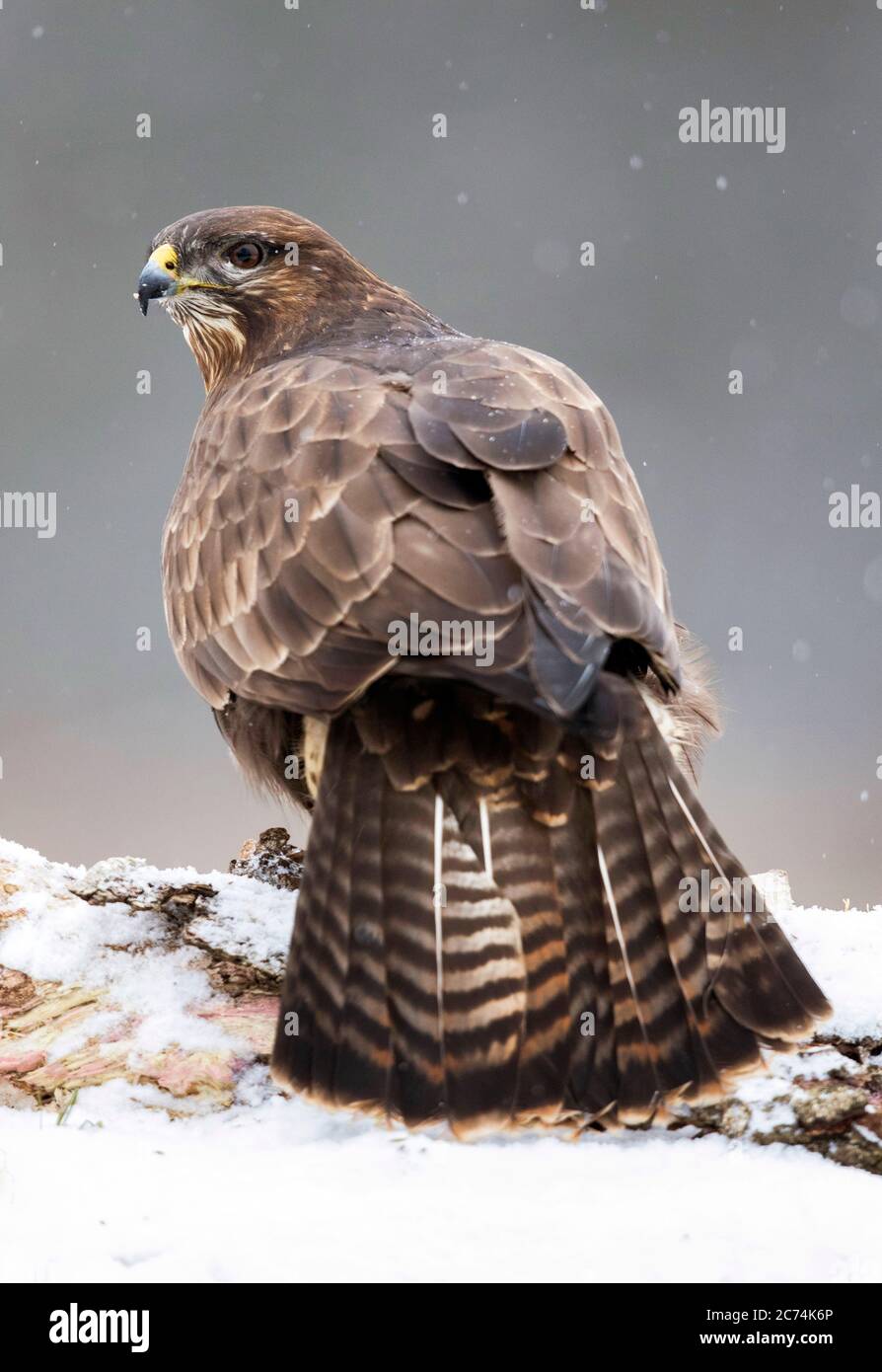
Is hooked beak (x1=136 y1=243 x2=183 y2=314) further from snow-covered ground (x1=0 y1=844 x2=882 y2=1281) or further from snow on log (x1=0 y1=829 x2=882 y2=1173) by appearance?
snow-covered ground (x1=0 y1=844 x2=882 y2=1281)

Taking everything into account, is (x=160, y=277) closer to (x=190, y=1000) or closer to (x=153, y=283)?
(x=153, y=283)

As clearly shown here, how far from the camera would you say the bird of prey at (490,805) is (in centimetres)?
318

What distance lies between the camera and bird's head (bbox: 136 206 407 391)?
5.50m

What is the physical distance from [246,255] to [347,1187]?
13.1 ft

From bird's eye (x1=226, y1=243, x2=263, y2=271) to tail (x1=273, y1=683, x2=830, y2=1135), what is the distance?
2898 mm

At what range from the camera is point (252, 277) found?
5566 mm

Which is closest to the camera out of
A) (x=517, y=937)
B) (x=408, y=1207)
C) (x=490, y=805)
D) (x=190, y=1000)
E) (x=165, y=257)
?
(x=408, y=1207)

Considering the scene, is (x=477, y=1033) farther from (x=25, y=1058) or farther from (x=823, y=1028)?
(x=25, y=1058)

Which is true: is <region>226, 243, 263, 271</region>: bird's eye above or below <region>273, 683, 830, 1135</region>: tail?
above

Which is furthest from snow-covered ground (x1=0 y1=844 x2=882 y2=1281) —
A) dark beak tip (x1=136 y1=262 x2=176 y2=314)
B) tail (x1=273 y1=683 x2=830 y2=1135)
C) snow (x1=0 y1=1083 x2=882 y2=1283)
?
dark beak tip (x1=136 y1=262 x2=176 y2=314)

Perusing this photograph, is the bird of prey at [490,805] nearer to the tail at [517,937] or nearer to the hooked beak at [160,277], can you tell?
the tail at [517,937]

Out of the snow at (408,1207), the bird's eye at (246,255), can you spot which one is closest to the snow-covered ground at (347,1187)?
the snow at (408,1207)

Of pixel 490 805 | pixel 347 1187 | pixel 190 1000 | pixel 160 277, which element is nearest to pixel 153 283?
pixel 160 277

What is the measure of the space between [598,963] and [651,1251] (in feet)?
2.25
